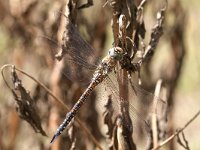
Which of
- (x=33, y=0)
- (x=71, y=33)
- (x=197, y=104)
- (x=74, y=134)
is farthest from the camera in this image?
(x=197, y=104)

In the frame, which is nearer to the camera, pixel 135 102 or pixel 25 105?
pixel 135 102

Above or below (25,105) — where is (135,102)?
below

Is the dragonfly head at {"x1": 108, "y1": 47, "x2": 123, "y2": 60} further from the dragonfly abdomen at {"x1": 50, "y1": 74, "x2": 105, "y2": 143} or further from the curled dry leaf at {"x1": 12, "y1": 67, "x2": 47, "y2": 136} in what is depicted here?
the curled dry leaf at {"x1": 12, "y1": 67, "x2": 47, "y2": 136}

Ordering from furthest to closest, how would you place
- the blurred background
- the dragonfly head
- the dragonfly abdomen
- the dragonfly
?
the blurred background → the dragonfly abdomen → the dragonfly → the dragonfly head

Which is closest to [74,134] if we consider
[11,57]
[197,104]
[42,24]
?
[42,24]

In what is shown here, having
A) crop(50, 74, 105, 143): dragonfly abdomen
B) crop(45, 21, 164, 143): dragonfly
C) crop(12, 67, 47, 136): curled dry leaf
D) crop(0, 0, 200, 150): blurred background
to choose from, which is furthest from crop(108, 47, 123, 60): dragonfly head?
crop(0, 0, 200, 150): blurred background

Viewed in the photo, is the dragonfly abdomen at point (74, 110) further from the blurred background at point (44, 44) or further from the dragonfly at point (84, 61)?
the blurred background at point (44, 44)

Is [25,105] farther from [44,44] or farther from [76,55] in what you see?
[44,44]

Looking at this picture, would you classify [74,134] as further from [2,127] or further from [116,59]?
[2,127]

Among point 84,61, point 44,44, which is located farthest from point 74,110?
point 44,44

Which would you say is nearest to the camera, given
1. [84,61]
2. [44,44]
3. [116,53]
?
[116,53]

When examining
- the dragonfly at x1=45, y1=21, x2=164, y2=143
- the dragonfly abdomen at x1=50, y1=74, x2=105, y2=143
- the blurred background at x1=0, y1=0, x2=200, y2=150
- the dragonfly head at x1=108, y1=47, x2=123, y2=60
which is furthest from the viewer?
the blurred background at x1=0, y1=0, x2=200, y2=150
